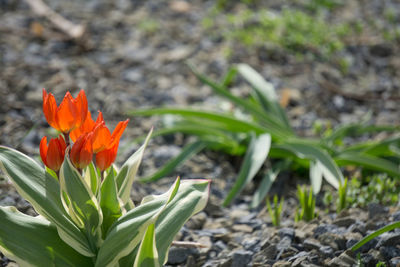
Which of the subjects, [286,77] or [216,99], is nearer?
[216,99]

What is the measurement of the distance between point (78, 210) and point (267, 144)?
114 cm

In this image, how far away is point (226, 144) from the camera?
2516 millimetres

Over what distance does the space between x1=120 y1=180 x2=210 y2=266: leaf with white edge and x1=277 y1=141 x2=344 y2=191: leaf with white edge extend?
2.66 ft

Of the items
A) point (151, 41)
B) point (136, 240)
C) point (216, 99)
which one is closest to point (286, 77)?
point (216, 99)

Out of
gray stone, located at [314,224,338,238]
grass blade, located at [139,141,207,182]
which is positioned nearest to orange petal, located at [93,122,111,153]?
gray stone, located at [314,224,338,238]

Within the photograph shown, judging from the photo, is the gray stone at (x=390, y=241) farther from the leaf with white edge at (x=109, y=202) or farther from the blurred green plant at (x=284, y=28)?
the blurred green plant at (x=284, y=28)

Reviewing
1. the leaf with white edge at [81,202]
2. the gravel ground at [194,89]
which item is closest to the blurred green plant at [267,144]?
the gravel ground at [194,89]

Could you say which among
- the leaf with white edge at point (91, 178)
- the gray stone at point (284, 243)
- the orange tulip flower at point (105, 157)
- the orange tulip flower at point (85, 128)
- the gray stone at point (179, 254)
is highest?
the orange tulip flower at point (85, 128)

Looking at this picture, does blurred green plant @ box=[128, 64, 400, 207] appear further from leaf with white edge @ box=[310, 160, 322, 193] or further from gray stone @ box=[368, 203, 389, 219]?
gray stone @ box=[368, 203, 389, 219]

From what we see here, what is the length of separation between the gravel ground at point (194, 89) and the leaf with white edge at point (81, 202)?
0.46 m

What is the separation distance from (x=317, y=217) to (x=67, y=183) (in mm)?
1036

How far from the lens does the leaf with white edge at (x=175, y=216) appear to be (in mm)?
1358

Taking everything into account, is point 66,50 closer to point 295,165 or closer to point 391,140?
point 295,165

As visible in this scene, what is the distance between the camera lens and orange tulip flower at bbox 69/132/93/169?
50.8 inches
